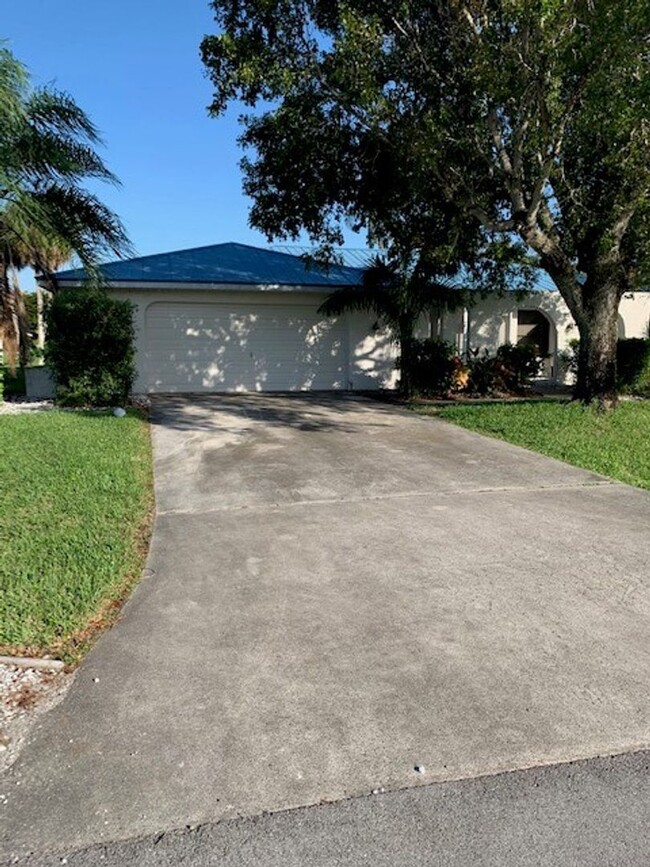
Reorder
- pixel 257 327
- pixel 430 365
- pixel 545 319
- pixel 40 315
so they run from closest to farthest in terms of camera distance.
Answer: pixel 40 315
pixel 430 365
pixel 257 327
pixel 545 319

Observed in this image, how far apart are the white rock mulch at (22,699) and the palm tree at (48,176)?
9.25 metres

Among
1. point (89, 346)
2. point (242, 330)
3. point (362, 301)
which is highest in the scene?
point (362, 301)

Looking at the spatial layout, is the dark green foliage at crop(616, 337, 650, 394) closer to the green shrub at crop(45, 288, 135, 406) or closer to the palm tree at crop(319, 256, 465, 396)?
the palm tree at crop(319, 256, 465, 396)

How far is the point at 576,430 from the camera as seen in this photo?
10523 millimetres

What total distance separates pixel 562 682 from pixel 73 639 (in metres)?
2.69

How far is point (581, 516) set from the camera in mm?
6336

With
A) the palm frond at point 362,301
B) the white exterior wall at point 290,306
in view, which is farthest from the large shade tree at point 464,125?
the white exterior wall at point 290,306

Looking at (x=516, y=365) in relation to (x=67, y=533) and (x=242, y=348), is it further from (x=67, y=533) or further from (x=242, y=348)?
(x=67, y=533)

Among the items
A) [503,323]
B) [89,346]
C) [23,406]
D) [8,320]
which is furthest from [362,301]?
[8,320]

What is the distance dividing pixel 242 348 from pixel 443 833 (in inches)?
617

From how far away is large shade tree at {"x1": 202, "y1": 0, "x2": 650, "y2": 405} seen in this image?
838 centimetres

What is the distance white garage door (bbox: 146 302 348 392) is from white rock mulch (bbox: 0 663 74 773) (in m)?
13.9

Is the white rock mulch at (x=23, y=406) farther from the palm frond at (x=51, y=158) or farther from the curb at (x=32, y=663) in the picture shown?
the curb at (x=32, y=663)

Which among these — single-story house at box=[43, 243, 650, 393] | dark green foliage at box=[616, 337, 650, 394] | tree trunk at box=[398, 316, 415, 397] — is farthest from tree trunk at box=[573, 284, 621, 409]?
dark green foliage at box=[616, 337, 650, 394]
